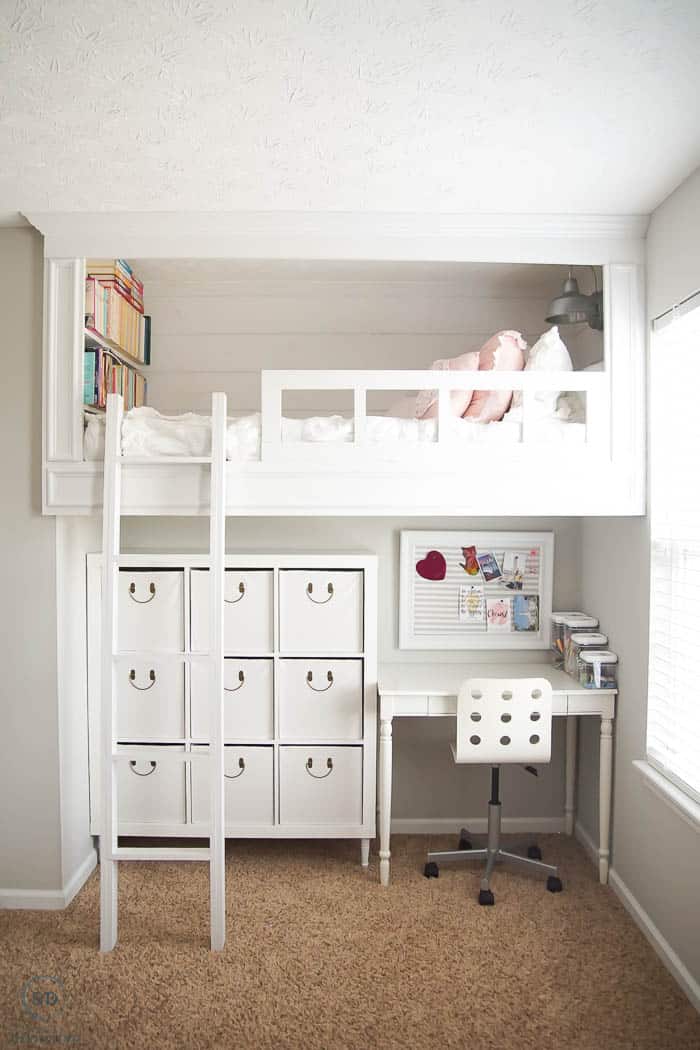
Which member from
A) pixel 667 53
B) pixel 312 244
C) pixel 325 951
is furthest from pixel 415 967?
pixel 667 53

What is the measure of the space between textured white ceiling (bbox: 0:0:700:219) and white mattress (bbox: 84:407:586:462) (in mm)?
716

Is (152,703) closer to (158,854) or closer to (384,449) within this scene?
(158,854)

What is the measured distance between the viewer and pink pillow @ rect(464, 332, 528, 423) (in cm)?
262

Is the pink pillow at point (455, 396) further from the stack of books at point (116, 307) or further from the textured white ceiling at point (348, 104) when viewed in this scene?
the stack of books at point (116, 307)

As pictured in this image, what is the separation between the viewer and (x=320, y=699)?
2.94m

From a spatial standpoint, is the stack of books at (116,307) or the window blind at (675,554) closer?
the window blind at (675,554)

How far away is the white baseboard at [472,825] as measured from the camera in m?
3.35

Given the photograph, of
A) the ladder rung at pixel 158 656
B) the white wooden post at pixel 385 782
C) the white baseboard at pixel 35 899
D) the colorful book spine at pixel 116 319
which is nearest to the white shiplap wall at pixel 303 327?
the colorful book spine at pixel 116 319

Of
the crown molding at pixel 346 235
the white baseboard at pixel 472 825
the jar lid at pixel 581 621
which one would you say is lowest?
the white baseboard at pixel 472 825

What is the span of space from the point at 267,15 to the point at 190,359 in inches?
74.4

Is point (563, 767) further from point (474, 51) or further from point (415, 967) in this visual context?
point (474, 51)

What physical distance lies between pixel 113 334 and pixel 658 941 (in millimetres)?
2888

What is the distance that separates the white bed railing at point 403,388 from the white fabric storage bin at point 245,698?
0.88 metres

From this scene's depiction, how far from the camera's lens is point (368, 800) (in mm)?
2939
